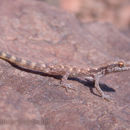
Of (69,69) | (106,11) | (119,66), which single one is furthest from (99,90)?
(106,11)

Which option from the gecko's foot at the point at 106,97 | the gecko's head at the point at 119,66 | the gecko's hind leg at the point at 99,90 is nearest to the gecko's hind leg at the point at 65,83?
the gecko's hind leg at the point at 99,90

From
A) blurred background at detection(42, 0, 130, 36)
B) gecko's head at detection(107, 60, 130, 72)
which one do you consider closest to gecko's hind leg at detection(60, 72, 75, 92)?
gecko's head at detection(107, 60, 130, 72)

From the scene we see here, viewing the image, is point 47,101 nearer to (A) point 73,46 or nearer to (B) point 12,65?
(B) point 12,65

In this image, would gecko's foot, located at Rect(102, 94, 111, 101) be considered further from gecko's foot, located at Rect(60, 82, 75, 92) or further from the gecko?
gecko's foot, located at Rect(60, 82, 75, 92)

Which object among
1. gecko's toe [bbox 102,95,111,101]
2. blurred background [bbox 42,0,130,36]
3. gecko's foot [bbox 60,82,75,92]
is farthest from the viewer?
blurred background [bbox 42,0,130,36]

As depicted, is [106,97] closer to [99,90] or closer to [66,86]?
[99,90]

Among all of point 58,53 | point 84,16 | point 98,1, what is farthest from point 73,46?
point 98,1

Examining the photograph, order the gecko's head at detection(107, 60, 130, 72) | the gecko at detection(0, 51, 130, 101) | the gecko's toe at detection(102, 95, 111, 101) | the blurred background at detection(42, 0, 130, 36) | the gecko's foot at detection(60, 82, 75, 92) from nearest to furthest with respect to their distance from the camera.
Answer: the gecko's toe at detection(102, 95, 111, 101) → the gecko's foot at detection(60, 82, 75, 92) → the gecko at detection(0, 51, 130, 101) → the gecko's head at detection(107, 60, 130, 72) → the blurred background at detection(42, 0, 130, 36)
